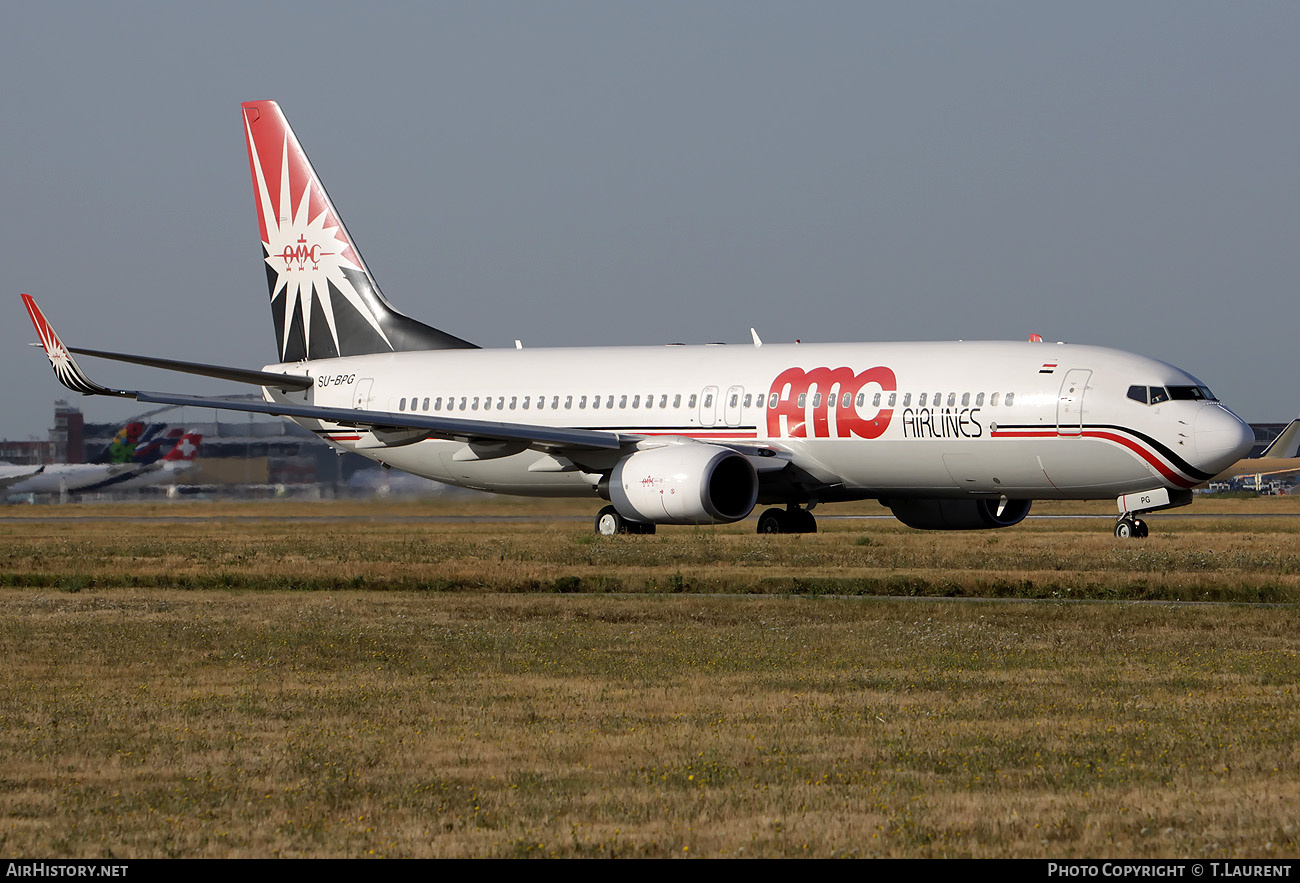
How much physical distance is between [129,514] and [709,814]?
149ft

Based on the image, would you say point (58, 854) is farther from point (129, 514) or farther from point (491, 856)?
point (129, 514)

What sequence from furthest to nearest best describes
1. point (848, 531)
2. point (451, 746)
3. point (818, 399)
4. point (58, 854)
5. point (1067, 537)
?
point (848, 531) → point (1067, 537) → point (818, 399) → point (451, 746) → point (58, 854)

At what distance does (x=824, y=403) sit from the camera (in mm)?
30656

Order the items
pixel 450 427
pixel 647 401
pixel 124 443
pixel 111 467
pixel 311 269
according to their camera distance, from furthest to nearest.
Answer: pixel 111 467 < pixel 124 443 < pixel 311 269 < pixel 647 401 < pixel 450 427

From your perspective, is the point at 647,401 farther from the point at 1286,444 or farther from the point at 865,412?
the point at 1286,444

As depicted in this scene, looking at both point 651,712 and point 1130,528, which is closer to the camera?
point 651,712

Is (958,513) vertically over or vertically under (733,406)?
under

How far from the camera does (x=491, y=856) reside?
7.52 meters

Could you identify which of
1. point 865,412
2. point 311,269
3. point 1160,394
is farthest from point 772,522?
point 311,269

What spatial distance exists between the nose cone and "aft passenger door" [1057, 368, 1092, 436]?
1971 millimetres

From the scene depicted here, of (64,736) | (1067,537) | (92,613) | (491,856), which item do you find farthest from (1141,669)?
(1067,537)

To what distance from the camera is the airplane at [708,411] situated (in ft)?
92.8

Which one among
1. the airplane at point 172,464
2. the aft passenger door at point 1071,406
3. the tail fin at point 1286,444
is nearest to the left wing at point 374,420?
the aft passenger door at point 1071,406

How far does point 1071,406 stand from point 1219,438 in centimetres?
252
